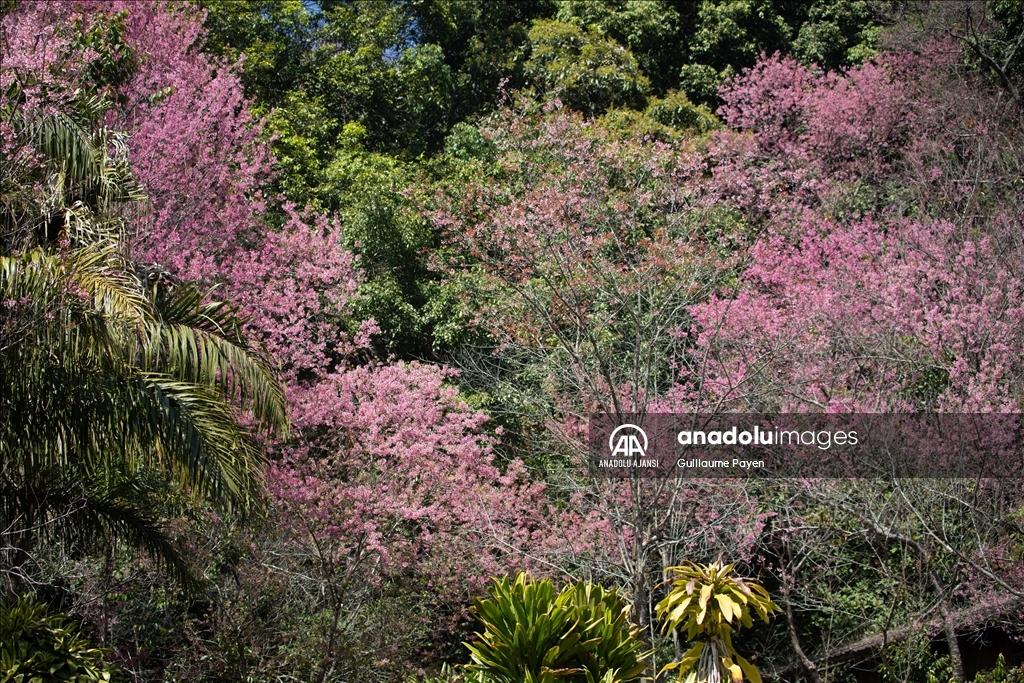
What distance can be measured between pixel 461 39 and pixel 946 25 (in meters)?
8.89

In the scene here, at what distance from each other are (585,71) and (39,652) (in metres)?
13.9

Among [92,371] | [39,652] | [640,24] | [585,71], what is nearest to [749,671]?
[39,652]

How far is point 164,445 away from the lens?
6.80 m

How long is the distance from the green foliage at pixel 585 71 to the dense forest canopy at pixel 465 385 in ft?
7.39

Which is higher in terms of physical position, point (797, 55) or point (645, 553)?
point (797, 55)

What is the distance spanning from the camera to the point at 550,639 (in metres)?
5.69

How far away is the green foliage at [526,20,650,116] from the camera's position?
687 inches

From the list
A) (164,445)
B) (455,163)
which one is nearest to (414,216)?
(455,163)

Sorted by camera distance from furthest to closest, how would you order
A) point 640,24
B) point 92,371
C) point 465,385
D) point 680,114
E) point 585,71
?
1. point 640,24
2. point 680,114
3. point 585,71
4. point 465,385
5. point 92,371

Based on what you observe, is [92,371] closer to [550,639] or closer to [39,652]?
[39,652]

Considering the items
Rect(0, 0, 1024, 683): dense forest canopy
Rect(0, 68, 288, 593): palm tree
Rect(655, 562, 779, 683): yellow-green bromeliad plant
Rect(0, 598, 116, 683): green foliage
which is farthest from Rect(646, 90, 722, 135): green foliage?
Rect(0, 598, 116, 683): green foliage

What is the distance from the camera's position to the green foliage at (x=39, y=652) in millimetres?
5672

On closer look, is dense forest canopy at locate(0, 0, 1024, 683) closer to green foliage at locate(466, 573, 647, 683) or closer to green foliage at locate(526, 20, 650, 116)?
green foliage at locate(466, 573, 647, 683)

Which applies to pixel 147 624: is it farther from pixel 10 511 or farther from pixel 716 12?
pixel 716 12
